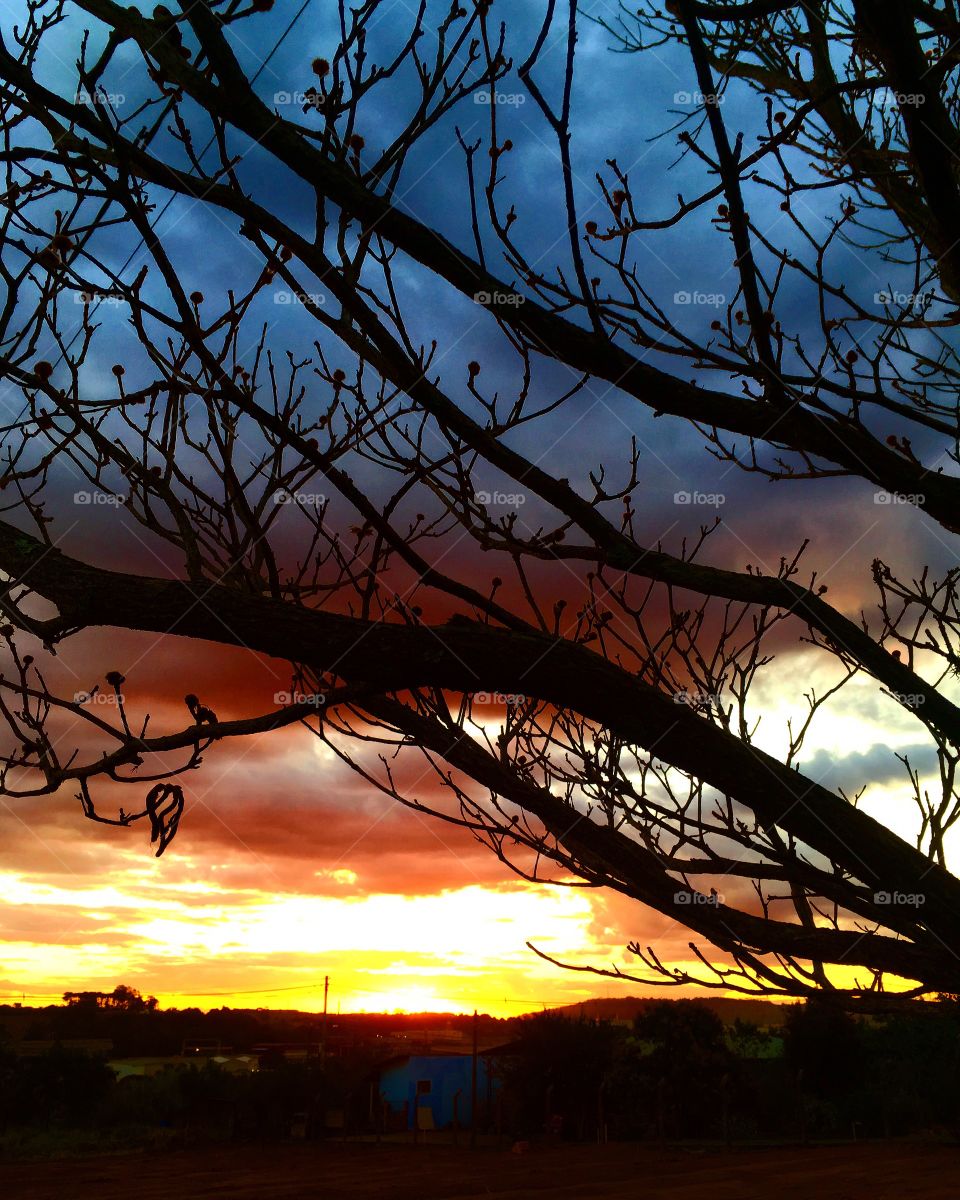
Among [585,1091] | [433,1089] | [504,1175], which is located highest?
[585,1091]

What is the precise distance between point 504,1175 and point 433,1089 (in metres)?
18.5

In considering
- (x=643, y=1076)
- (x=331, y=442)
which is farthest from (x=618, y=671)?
(x=643, y=1076)

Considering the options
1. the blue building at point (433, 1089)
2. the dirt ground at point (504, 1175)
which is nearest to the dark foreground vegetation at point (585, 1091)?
the blue building at point (433, 1089)

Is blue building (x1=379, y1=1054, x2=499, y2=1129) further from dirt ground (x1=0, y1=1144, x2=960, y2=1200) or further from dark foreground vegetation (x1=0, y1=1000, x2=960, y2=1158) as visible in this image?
dirt ground (x1=0, y1=1144, x2=960, y2=1200)

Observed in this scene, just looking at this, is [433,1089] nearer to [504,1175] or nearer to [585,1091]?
[585,1091]

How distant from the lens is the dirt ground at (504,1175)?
3080 cm

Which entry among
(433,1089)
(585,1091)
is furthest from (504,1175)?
(433,1089)

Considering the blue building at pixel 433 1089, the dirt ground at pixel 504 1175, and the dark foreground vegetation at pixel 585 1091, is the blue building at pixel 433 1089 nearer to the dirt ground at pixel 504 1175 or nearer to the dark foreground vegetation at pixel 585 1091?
the dark foreground vegetation at pixel 585 1091

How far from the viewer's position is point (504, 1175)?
35719 mm

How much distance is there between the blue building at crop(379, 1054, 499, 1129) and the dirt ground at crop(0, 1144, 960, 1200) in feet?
21.9

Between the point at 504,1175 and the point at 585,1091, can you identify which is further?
the point at 585,1091

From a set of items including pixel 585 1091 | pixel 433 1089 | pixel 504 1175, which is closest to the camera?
pixel 504 1175

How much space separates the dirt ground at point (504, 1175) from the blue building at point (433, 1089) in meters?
6.69

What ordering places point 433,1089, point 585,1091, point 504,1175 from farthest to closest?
A: point 433,1089
point 585,1091
point 504,1175
